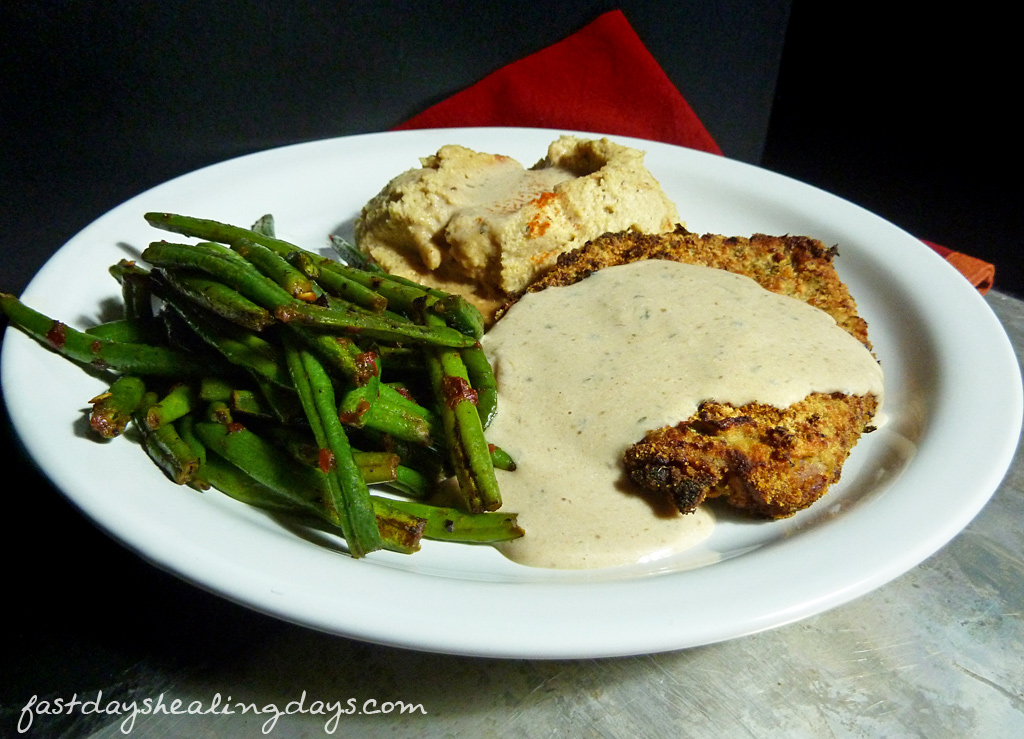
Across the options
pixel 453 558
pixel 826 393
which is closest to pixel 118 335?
pixel 453 558

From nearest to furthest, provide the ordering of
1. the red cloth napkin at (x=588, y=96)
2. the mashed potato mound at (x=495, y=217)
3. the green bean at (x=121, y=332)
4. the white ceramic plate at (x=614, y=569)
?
1. the white ceramic plate at (x=614, y=569)
2. the green bean at (x=121, y=332)
3. the mashed potato mound at (x=495, y=217)
4. the red cloth napkin at (x=588, y=96)

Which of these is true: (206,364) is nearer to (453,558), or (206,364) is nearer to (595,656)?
(453,558)

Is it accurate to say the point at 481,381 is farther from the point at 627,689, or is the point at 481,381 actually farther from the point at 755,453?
the point at 627,689

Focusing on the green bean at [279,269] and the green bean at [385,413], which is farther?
the green bean at [279,269]

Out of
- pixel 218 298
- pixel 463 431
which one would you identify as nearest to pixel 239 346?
pixel 218 298

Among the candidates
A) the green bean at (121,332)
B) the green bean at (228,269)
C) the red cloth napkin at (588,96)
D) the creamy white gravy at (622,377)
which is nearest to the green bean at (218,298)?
the green bean at (228,269)

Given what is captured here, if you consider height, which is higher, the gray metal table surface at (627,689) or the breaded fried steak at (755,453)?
the breaded fried steak at (755,453)

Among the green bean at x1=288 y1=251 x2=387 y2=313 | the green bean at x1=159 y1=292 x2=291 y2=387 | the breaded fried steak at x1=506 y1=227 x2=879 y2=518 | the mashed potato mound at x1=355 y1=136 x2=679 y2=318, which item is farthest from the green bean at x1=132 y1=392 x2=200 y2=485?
the mashed potato mound at x1=355 y1=136 x2=679 y2=318

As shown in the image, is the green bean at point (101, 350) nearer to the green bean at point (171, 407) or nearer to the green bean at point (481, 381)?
the green bean at point (171, 407)
